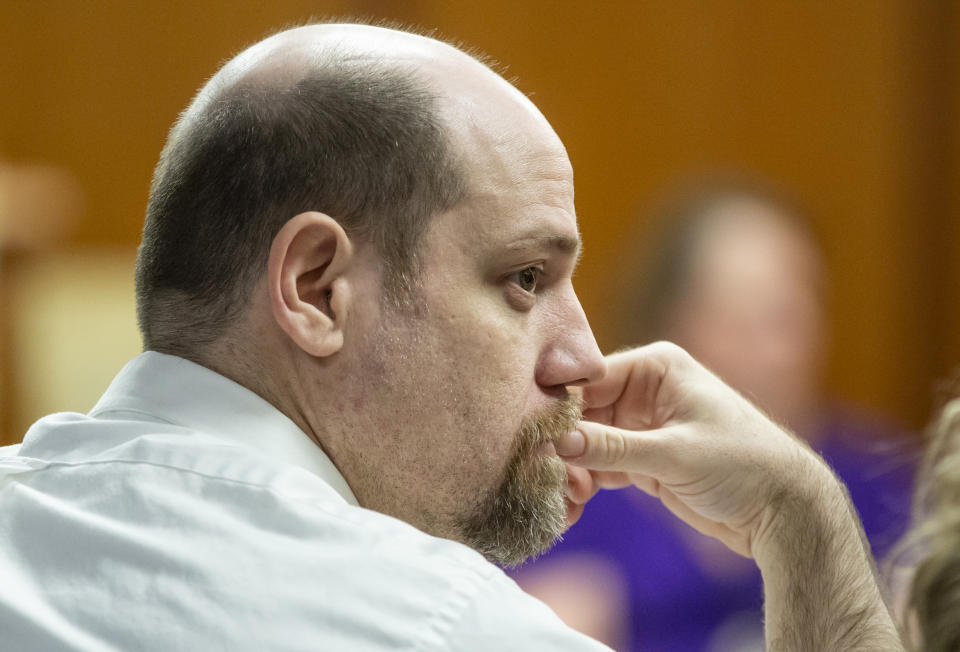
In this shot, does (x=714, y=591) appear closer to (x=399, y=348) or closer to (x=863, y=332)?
(x=399, y=348)

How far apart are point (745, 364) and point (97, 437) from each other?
1620 millimetres

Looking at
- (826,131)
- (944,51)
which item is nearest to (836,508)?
(826,131)

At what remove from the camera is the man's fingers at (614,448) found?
1248 mm

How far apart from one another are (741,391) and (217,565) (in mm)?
1665

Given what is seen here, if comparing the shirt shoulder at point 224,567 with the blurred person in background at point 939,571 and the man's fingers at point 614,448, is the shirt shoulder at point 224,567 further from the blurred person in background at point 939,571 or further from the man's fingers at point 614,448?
the man's fingers at point 614,448

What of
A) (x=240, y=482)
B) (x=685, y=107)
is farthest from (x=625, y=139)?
(x=240, y=482)

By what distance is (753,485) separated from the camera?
4.65 ft

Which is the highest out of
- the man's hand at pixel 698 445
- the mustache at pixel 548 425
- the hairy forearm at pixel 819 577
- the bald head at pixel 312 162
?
the bald head at pixel 312 162

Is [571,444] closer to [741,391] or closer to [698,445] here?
[698,445]

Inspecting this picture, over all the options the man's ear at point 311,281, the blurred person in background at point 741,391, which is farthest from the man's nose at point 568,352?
the blurred person in background at point 741,391

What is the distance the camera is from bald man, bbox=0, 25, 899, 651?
89 centimetres

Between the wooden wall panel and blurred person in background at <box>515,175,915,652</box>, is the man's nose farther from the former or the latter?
the wooden wall panel

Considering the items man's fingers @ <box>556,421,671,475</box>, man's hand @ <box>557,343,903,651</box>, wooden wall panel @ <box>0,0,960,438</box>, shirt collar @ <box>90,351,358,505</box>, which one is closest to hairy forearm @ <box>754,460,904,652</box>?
man's hand @ <box>557,343,903,651</box>

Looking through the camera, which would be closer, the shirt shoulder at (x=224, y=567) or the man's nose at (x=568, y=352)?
the shirt shoulder at (x=224, y=567)
